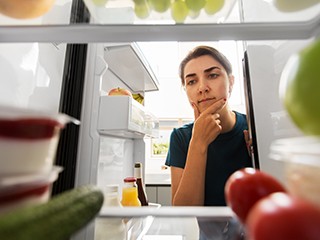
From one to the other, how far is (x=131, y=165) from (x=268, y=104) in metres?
1.19

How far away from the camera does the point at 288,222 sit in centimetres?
14

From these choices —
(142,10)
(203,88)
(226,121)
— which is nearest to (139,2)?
(142,10)

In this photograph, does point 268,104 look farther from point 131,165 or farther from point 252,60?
point 131,165

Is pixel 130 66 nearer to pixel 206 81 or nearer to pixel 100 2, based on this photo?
pixel 206 81

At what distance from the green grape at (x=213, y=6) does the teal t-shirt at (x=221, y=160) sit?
0.67 meters

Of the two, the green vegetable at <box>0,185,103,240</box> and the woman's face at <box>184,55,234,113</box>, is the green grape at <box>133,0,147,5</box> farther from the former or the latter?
the woman's face at <box>184,55,234,113</box>

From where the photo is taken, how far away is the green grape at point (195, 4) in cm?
42

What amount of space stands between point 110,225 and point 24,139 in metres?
0.52

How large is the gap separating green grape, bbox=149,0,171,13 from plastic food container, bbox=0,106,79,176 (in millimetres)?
316

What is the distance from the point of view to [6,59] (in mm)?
433

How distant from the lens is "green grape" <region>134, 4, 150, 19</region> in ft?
1.43

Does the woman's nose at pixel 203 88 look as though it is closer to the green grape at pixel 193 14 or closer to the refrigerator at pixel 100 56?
the refrigerator at pixel 100 56

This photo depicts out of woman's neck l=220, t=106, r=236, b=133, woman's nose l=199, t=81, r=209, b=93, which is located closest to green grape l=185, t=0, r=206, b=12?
woman's nose l=199, t=81, r=209, b=93

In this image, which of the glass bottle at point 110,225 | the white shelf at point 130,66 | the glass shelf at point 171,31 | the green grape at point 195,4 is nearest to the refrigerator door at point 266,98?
the glass shelf at point 171,31
